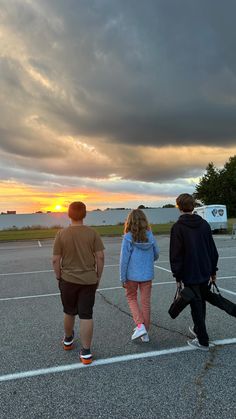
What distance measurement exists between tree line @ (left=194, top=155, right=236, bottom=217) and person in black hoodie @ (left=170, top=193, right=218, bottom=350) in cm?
7071

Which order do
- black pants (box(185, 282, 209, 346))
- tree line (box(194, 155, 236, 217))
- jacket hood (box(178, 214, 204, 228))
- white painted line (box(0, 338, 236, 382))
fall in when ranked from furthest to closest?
tree line (box(194, 155, 236, 217)) → jacket hood (box(178, 214, 204, 228)) → black pants (box(185, 282, 209, 346)) → white painted line (box(0, 338, 236, 382))

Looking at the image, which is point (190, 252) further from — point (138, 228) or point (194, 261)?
point (138, 228)

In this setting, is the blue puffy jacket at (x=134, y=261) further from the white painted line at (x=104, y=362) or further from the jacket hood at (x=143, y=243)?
the white painted line at (x=104, y=362)

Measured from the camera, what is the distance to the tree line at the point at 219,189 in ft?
241

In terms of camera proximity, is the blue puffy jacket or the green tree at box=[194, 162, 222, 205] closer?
the blue puffy jacket

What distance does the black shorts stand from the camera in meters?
Result: 4.46

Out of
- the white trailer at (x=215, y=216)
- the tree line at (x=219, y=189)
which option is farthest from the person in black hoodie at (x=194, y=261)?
the tree line at (x=219, y=189)

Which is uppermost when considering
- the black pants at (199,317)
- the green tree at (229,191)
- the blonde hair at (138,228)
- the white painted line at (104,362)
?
the green tree at (229,191)

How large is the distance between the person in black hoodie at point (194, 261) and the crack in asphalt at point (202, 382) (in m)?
0.18

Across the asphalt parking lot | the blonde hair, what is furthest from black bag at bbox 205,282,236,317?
the blonde hair

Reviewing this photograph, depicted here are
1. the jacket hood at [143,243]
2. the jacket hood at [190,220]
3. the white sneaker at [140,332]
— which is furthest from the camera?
the jacket hood at [143,243]

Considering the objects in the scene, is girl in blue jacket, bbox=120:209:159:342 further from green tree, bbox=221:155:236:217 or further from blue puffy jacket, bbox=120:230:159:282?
green tree, bbox=221:155:236:217

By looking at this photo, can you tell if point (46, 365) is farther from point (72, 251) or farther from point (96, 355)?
point (72, 251)

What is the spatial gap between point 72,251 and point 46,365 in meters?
1.33
